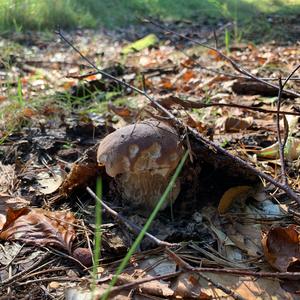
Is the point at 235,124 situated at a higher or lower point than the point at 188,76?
higher

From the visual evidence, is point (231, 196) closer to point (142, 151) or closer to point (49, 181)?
point (142, 151)

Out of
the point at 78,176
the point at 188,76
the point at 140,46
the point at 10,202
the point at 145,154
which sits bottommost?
the point at 140,46

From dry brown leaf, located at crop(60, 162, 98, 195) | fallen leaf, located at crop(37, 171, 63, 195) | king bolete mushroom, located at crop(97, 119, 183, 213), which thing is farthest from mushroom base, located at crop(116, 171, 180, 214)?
fallen leaf, located at crop(37, 171, 63, 195)

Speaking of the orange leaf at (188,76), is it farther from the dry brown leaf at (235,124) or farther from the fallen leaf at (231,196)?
the fallen leaf at (231,196)

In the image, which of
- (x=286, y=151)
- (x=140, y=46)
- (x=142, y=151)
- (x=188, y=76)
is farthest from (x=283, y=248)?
(x=140, y=46)

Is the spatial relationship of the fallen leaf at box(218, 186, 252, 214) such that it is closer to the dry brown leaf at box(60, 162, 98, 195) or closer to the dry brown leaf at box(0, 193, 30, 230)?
the dry brown leaf at box(60, 162, 98, 195)

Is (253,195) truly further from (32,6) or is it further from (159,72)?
(32,6)

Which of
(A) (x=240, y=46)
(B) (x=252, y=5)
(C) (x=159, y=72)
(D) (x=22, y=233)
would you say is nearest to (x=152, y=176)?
(D) (x=22, y=233)

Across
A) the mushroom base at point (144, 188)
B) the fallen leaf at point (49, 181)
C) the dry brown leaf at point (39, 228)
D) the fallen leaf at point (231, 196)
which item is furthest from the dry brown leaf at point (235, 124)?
the dry brown leaf at point (39, 228)
